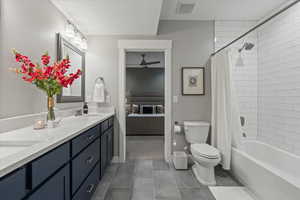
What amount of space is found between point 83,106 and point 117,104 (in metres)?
0.57

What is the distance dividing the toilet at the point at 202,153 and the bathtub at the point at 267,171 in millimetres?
310

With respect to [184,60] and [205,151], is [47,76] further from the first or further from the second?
[184,60]

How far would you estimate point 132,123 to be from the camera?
5328 millimetres

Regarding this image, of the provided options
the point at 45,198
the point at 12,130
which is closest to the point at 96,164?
the point at 12,130

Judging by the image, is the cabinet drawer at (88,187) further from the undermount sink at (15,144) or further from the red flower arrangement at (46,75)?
Result: the red flower arrangement at (46,75)

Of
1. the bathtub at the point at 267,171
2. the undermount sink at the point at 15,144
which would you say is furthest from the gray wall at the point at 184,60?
the undermount sink at the point at 15,144

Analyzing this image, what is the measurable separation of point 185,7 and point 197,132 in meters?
1.94

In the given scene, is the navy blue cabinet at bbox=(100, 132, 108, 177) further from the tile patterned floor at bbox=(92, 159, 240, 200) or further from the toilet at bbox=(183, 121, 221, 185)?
the toilet at bbox=(183, 121, 221, 185)

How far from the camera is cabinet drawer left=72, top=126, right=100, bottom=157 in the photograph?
1.48 metres

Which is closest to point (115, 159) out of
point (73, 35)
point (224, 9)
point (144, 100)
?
point (73, 35)

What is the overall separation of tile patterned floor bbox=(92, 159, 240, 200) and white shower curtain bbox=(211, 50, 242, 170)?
1.56 feet

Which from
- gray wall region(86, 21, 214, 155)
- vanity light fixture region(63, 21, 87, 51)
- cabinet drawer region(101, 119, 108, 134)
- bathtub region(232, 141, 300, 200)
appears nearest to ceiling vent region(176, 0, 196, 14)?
gray wall region(86, 21, 214, 155)

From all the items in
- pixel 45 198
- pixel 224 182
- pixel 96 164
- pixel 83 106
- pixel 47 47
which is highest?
pixel 47 47

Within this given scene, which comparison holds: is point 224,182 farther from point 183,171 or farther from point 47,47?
point 47,47
